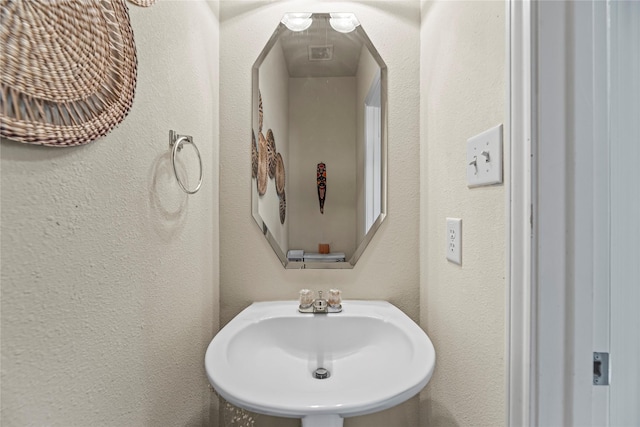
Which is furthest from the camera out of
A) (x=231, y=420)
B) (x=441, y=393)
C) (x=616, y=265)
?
(x=231, y=420)

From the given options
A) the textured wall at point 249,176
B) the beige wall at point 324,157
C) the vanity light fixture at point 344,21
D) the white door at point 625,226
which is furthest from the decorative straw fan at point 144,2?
the white door at point 625,226

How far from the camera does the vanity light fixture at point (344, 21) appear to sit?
3.53ft

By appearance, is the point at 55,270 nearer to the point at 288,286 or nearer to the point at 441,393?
the point at 288,286

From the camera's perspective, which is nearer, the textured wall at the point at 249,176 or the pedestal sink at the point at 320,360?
the pedestal sink at the point at 320,360

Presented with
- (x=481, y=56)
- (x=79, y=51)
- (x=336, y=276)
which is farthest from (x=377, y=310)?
(x=79, y=51)

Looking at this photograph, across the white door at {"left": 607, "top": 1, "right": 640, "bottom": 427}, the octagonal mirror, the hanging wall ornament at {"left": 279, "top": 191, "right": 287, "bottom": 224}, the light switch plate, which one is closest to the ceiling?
the octagonal mirror

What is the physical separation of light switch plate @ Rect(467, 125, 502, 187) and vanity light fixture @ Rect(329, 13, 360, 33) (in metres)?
0.64

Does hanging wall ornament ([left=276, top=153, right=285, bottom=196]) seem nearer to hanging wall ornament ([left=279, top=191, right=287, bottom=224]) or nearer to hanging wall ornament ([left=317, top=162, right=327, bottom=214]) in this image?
hanging wall ornament ([left=279, top=191, right=287, bottom=224])

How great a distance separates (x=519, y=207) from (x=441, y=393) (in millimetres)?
663

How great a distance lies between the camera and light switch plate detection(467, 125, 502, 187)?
60 cm

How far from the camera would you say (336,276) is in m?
1.08

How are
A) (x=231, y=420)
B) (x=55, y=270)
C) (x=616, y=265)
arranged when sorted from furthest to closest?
1. (x=231, y=420)
2. (x=616, y=265)
3. (x=55, y=270)

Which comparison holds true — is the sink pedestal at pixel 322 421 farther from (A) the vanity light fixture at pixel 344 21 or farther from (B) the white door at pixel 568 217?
(A) the vanity light fixture at pixel 344 21

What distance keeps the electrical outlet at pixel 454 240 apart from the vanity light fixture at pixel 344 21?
76 centimetres
